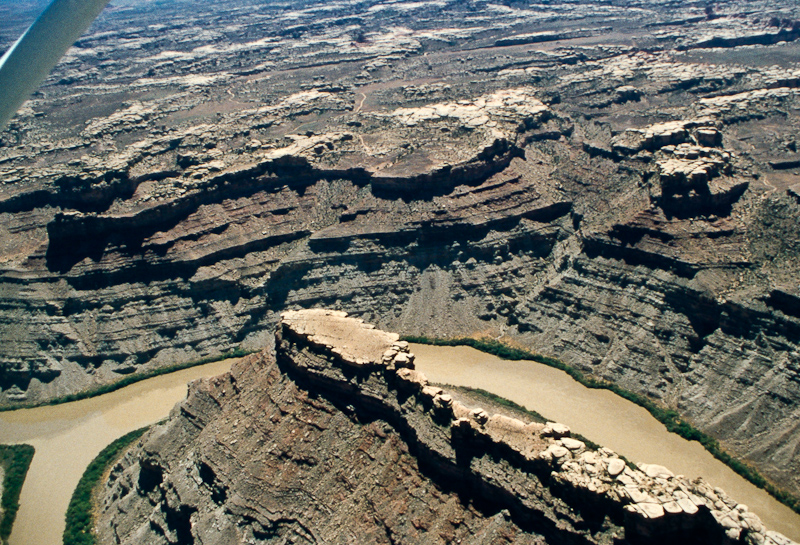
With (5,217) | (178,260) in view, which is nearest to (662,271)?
(178,260)

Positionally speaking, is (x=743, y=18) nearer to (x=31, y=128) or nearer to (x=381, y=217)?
(x=381, y=217)

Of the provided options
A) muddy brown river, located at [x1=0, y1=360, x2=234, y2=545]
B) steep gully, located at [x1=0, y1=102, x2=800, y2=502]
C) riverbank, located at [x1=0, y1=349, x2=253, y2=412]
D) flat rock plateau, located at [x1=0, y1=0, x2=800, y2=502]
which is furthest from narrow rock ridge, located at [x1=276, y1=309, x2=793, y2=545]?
steep gully, located at [x1=0, y1=102, x2=800, y2=502]

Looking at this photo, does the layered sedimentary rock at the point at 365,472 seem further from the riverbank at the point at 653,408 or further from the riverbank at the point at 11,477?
the riverbank at the point at 653,408

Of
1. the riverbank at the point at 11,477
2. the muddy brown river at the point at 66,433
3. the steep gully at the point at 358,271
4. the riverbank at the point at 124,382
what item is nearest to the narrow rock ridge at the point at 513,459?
the muddy brown river at the point at 66,433

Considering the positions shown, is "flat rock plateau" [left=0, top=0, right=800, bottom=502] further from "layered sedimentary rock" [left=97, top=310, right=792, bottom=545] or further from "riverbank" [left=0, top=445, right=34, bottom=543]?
"riverbank" [left=0, top=445, right=34, bottom=543]

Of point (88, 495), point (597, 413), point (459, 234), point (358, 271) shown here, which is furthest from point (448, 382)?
point (88, 495)
